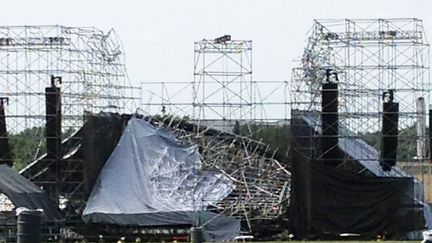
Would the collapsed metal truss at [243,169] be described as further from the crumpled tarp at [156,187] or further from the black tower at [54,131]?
the black tower at [54,131]

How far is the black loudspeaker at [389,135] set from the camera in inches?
1708

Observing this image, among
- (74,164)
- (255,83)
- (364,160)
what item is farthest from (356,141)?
(74,164)

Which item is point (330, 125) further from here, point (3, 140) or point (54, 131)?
point (3, 140)

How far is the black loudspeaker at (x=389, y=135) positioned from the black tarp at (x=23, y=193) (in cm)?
1225

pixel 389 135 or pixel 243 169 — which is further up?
pixel 389 135

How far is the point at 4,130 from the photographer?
4662cm

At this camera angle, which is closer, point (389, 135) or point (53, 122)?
point (389, 135)

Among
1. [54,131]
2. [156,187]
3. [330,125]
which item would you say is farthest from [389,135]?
[54,131]

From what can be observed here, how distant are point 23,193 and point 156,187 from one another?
500 cm

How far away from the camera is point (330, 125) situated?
4362cm

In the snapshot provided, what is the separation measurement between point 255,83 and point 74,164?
793 cm

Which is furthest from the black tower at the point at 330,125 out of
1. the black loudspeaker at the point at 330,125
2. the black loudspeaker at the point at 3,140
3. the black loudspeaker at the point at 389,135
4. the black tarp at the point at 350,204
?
the black loudspeaker at the point at 3,140

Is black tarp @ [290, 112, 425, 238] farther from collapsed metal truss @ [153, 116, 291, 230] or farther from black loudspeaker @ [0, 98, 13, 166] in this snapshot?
black loudspeaker @ [0, 98, 13, 166]

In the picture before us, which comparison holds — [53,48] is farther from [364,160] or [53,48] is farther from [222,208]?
[364,160]
